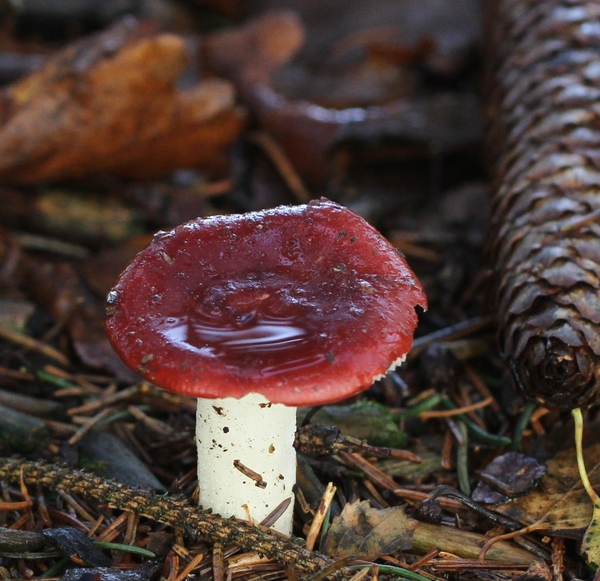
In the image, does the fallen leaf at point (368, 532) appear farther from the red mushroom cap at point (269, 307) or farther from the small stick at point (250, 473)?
the red mushroom cap at point (269, 307)

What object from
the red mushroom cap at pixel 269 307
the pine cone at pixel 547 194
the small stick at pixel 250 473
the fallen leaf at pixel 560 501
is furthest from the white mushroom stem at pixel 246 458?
the pine cone at pixel 547 194

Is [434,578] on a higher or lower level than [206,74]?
lower

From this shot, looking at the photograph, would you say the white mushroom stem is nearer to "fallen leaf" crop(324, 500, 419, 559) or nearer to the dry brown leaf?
"fallen leaf" crop(324, 500, 419, 559)

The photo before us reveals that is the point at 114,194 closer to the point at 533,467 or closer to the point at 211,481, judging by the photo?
the point at 211,481

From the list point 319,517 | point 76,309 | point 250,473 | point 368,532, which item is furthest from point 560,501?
point 76,309

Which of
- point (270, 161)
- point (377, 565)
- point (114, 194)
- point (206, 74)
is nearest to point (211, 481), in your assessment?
point (377, 565)

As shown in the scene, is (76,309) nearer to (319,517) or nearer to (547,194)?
(319,517)
